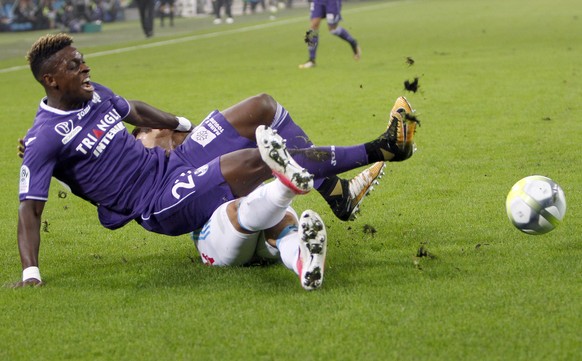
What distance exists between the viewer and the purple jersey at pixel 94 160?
17.1 ft

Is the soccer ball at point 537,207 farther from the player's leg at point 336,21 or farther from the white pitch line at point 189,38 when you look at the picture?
the white pitch line at point 189,38

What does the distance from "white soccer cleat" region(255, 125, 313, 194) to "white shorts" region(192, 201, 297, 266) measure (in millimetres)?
535

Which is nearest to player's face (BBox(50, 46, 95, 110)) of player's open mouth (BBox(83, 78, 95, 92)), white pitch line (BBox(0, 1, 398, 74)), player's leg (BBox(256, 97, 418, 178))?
player's open mouth (BBox(83, 78, 95, 92))

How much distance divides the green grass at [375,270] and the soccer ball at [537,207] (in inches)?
5.6

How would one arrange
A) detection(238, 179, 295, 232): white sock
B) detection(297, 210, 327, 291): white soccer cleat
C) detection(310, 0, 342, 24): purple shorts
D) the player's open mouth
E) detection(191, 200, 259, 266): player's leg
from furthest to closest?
detection(310, 0, 342, 24): purple shorts → the player's open mouth → detection(191, 200, 259, 266): player's leg → detection(238, 179, 295, 232): white sock → detection(297, 210, 327, 291): white soccer cleat

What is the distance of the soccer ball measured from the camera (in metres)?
5.36

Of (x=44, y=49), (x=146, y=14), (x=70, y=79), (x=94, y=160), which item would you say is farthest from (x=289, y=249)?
(x=146, y=14)

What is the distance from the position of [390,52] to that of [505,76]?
5023mm

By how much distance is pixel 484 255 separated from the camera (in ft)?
17.6

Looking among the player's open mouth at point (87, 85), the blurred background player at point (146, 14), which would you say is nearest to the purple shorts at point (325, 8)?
the blurred background player at point (146, 14)

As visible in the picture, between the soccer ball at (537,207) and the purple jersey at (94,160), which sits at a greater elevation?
the purple jersey at (94,160)

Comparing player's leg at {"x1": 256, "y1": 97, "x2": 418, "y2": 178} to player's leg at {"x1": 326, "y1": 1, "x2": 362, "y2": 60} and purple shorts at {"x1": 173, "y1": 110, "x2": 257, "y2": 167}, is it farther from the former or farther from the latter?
player's leg at {"x1": 326, "y1": 1, "x2": 362, "y2": 60}

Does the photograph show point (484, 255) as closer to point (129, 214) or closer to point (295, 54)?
point (129, 214)

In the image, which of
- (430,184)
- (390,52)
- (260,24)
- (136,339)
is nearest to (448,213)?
(430,184)
